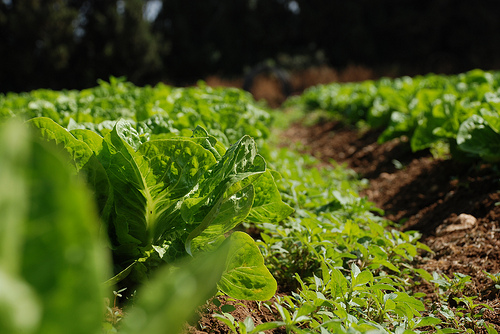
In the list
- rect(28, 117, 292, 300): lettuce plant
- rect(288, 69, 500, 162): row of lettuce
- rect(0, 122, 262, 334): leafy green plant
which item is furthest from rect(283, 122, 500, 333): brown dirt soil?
rect(0, 122, 262, 334): leafy green plant

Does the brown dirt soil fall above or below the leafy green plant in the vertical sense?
below

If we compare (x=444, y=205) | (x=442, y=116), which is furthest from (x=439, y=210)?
(x=442, y=116)

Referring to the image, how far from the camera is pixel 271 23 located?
29328 millimetres

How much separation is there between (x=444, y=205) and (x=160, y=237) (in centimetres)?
236

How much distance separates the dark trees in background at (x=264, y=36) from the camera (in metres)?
20.8

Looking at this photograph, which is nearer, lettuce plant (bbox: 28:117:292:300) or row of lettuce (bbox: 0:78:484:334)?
row of lettuce (bbox: 0:78:484:334)

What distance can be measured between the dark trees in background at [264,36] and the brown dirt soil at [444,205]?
17.8 meters

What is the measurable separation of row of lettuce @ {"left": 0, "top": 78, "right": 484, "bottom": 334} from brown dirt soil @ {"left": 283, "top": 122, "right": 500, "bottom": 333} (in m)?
0.29

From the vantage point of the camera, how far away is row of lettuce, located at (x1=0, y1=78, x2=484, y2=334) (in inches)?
17.3

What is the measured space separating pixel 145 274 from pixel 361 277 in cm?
77

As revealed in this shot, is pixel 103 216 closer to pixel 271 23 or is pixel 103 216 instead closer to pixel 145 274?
pixel 145 274

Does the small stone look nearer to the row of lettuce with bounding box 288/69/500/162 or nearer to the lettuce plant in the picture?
the row of lettuce with bounding box 288/69/500/162

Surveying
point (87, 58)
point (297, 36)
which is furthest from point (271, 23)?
point (87, 58)

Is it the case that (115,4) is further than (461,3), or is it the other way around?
(461,3)
